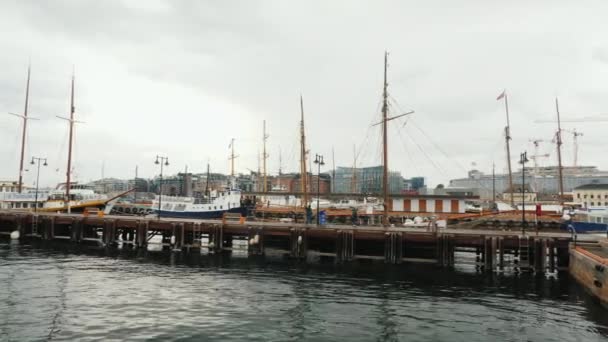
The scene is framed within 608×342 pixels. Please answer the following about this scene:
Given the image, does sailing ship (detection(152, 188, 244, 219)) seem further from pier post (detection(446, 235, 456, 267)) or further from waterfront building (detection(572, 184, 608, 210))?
waterfront building (detection(572, 184, 608, 210))

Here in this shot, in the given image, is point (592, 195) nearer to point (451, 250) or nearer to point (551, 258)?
point (551, 258)

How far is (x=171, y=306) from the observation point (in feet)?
64.4

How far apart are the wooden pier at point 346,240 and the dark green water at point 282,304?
188 cm

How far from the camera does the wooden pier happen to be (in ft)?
100

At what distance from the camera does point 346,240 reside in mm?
33719

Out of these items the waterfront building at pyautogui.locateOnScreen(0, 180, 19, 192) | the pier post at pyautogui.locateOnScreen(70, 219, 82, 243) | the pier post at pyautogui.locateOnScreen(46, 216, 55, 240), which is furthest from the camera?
the waterfront building at pyautogui.locateOnScreen(0, 180, 19, 192)

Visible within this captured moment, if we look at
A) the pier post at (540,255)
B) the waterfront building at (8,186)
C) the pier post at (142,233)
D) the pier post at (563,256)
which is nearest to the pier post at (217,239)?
the pier post at (142,233)

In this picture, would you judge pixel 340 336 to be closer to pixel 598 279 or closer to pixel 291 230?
pixel 598 279

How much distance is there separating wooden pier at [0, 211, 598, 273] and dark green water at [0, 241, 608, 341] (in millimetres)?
1883

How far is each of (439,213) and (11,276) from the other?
4280 centimetres

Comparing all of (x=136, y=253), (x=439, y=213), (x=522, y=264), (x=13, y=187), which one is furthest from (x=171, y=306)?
(x=13, y=187)

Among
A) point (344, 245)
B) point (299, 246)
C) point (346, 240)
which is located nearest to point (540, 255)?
point (346, 240)

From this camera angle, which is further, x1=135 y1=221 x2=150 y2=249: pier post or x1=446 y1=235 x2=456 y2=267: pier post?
x1=135 y1=221 x2=150 y2=249: pier post

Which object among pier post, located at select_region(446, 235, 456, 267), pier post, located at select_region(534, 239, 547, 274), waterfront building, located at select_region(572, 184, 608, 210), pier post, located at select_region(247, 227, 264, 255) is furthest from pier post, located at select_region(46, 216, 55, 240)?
waterfront building, located at select_region(572, 184, 608, 210)
